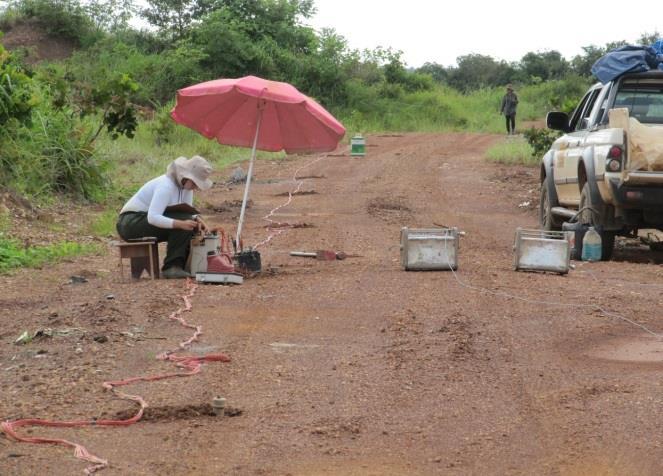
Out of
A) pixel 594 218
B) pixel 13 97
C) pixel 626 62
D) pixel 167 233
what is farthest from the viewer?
pixel 13 97

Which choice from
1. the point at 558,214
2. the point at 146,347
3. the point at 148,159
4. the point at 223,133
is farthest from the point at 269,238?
the point at 148,159

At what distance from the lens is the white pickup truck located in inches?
419

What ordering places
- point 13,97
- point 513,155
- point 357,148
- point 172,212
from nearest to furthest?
point 172,212 < point 13,97 < point 513,155 < point 357,148

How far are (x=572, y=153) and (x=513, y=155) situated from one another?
14620mm

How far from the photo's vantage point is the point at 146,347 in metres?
7.38

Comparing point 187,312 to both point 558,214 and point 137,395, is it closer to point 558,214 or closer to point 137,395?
point 137,395

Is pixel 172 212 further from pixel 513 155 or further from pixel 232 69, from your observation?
pixel 232 69

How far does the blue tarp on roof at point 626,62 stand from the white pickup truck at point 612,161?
4.5 inches

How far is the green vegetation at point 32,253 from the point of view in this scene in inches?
466

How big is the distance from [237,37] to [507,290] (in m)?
28.7

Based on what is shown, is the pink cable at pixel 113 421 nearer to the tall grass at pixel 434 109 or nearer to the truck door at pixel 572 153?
the truck door at pixel 572 153

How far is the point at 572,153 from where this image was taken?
12.4 meters

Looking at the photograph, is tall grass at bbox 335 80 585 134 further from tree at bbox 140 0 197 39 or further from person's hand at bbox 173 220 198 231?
person's hand at bbox 173 220 198 231

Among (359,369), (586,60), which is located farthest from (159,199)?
(586,60)
